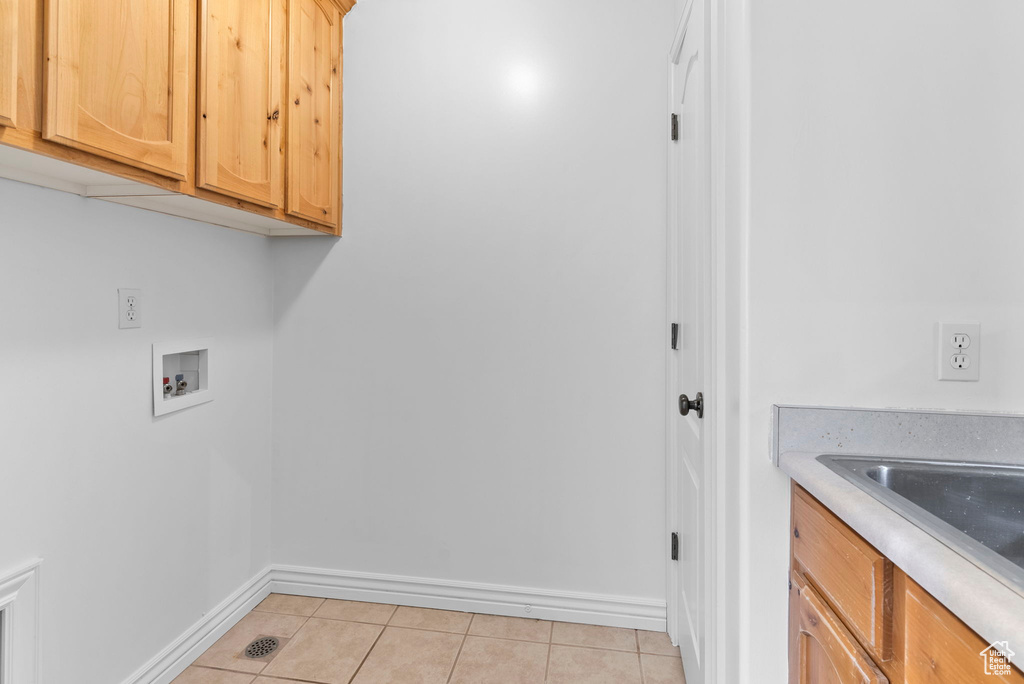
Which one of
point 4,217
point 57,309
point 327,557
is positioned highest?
point 4,217

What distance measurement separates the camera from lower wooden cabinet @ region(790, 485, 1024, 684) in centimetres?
62

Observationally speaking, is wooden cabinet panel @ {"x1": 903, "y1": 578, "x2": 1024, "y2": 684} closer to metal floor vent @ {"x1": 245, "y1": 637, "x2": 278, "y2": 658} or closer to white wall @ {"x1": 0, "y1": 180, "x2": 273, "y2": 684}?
white wall @ {"x1": 0, "y1": 180, "x2": 273, "y2": 684}

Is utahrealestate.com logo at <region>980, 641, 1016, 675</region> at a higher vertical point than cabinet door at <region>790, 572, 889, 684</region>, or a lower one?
higher

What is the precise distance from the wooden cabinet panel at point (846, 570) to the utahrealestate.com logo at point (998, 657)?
0.63 feet

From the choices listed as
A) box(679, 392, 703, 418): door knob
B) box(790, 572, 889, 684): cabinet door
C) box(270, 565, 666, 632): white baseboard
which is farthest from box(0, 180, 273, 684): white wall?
box(790, 572, 889, 684): cabinet door

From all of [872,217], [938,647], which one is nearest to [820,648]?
[938,647]

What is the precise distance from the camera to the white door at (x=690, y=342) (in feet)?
4.72

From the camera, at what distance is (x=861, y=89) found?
1.06 m

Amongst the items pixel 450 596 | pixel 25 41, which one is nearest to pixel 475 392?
pixel 450 596

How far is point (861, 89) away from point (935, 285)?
39 cm

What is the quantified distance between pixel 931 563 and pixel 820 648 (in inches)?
15.1

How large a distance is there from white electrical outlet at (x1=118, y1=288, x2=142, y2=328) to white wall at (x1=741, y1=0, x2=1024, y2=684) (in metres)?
1.61

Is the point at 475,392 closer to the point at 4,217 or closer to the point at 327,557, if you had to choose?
the point at 327,557

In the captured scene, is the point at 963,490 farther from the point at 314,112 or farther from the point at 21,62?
the point at 314,112
